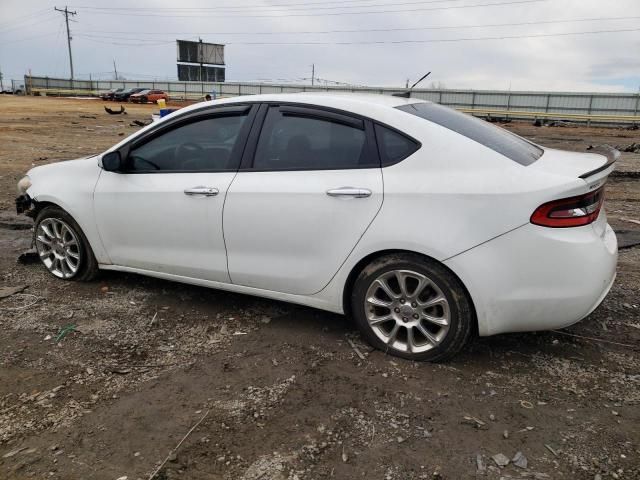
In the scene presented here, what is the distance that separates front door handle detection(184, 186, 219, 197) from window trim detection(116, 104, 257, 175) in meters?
0.14

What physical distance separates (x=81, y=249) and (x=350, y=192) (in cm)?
257

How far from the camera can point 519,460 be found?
2.37 meters

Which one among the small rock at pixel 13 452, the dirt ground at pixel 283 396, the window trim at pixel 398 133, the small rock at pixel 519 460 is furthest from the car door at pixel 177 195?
the small rock at pixel 519 460

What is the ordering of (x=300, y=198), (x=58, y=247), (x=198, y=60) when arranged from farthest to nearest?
(x=198, y=60), (x=58, y=247), (x=300, y=198)

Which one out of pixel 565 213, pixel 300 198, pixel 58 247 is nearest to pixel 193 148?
pixel 300 198

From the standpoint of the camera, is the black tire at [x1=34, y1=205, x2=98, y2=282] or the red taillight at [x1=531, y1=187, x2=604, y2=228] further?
the black tire at [x1=34, y1=205, x2=98, y2=282]

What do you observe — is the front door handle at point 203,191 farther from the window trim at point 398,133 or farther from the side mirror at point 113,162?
the window trim at point 398,133

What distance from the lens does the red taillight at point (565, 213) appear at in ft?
8.90

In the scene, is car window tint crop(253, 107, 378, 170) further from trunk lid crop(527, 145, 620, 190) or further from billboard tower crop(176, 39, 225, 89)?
billboard tower crop(176, 39, 225, 89)

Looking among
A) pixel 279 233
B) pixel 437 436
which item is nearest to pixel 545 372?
pixel 437 436

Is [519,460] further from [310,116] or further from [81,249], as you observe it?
[81,249]

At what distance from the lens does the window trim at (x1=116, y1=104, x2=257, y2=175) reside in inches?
140

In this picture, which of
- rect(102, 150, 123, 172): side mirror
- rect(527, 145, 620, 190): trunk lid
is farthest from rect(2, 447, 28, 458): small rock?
rect(527, 145, 620, 190): trunk lid

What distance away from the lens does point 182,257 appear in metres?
3.82
